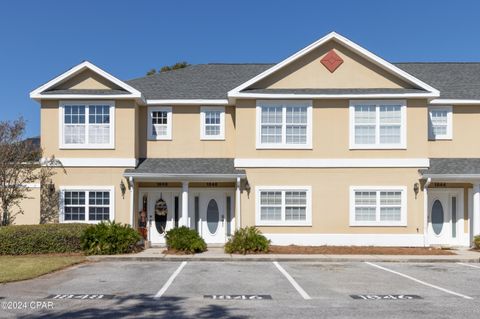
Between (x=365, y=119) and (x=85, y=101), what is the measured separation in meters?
11.1

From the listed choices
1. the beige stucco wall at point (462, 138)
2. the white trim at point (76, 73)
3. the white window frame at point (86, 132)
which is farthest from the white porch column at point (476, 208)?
the white window frame at point (86, 132)

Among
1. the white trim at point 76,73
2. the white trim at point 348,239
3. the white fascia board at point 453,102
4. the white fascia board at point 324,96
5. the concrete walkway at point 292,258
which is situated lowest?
Result: the concrete walkway at point 292,258

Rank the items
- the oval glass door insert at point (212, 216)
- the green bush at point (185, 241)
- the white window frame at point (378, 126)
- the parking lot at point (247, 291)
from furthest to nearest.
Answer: the oval glass door insert at point (212, 216), the white window frame at point (378, 126), the green bush at point (185, 241), the parking lot at point (247, 291)

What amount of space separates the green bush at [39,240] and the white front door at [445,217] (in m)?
13.9

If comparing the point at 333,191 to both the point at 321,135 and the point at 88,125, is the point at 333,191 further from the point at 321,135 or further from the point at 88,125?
the point at 88,125

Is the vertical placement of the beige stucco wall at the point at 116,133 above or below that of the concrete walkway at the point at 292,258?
above

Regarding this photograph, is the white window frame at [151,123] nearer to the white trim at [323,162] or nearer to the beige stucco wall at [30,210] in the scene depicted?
the white trim at [323,162]

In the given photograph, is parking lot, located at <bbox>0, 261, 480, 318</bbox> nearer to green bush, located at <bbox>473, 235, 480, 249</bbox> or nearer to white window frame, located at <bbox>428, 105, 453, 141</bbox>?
green bush, located at <bbox>473, 235, 480, 249</bbox>

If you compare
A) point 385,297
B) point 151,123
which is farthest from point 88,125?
point 385,297

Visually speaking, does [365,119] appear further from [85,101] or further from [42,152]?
[42,152]

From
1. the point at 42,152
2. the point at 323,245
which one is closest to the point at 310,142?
the point at 323,245

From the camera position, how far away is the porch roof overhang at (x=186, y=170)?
20.7 metres

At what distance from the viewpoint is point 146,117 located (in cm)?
2242

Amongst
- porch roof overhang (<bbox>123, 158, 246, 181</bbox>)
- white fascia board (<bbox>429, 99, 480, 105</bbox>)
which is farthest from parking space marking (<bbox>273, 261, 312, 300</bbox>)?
white fascia board (<bbox>429, 99, 480, 105</bbox>)
